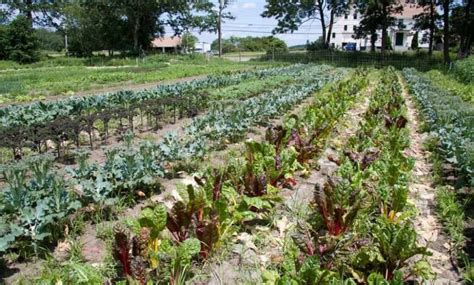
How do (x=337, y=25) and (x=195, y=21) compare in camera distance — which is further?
(x=337, y=25)

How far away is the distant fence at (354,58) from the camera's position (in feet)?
106

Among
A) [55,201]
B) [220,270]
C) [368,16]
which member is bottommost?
[220,270]

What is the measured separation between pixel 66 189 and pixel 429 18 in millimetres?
41282

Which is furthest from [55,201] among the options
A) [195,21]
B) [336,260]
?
[195,21]

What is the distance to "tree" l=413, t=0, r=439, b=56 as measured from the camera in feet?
118

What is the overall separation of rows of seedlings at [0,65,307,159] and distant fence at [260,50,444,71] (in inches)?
996

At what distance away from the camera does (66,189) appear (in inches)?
158

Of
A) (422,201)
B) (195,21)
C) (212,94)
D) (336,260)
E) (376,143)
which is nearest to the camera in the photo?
(336,260)

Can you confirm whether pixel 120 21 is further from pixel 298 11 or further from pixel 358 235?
pixel 358 235

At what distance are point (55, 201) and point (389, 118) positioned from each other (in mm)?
5711

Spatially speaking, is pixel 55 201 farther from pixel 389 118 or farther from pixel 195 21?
pixel 195 21

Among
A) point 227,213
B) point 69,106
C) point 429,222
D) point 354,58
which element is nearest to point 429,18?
point 354,58

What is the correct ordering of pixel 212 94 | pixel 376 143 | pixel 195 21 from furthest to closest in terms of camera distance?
pixel 195 21
pixel 212 94
pixel 376 143

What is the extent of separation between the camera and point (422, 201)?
4348 mm
